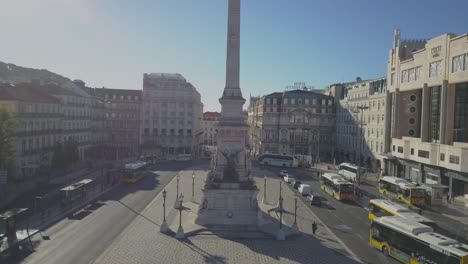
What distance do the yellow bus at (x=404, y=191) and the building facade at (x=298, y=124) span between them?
36.9 metres

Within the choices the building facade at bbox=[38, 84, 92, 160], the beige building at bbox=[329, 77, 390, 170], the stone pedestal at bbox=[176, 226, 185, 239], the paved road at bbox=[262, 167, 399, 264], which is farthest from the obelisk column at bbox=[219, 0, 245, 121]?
the building facade at bbox=[38, 84, 92, 160]

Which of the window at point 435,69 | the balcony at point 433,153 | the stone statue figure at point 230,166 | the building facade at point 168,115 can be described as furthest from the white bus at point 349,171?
the building facade at point 168,115

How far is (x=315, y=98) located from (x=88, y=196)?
5735 centimetres

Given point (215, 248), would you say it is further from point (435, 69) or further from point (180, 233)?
point (435, 69)

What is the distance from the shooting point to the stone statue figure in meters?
33.2

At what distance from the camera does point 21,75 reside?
104 meters

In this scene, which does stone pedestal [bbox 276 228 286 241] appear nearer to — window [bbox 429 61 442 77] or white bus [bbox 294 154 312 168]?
window [bbox 429 61 442 77]

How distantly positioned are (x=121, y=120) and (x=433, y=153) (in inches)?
2509

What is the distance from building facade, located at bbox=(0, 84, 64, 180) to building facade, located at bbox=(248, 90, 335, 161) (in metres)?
42.1

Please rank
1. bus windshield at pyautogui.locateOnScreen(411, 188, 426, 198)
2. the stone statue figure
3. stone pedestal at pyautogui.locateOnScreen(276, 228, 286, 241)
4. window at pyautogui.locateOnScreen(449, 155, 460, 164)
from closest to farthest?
stone pedestal at pyautogui.locateOnScreen(276, 228, 286, 241)
the stone statue figure
bus windshield at pyautogui.locateOnScreen(411, 188, 426, 198)
window at pyautogui.locateOnScreen(449, 155, 460, 164)

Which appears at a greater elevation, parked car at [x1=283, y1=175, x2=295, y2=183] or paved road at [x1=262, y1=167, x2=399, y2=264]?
parked car at [x1=283, y1=175, x2=295, y2=183]

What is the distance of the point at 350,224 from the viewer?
1296 inches

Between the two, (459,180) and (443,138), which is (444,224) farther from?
(443,138)

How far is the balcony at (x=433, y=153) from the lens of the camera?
143 feet
